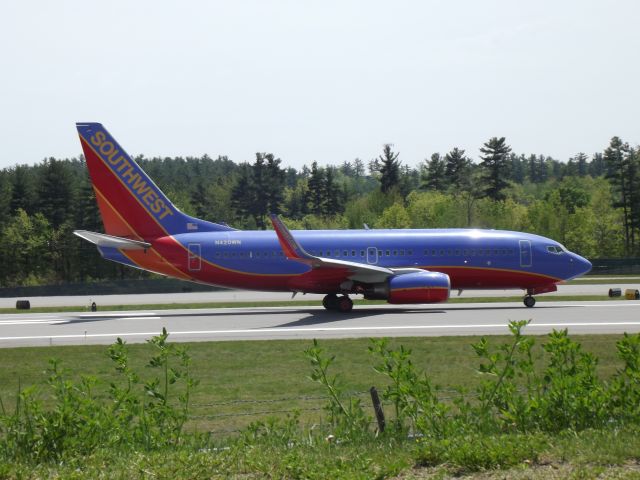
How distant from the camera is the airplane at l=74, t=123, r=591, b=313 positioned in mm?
36156

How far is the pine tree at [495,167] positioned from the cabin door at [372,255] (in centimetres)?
7684

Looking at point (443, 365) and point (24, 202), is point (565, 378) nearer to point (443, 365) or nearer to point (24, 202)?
point (443, 365)

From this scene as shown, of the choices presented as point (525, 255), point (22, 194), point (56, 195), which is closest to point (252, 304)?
point (525, 255)

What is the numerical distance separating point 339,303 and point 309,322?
4366mm

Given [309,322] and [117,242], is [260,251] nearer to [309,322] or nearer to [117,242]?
[309,322]

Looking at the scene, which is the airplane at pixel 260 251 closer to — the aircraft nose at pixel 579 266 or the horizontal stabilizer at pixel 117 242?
the horizontal stabilizer at pixel 117 242

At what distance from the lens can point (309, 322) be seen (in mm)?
31359

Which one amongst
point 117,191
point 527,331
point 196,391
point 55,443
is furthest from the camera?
point 117,191

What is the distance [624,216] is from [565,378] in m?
95.6

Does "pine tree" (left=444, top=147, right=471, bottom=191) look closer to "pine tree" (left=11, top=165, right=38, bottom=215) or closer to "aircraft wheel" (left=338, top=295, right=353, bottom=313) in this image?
"pine tree" (left=11, top=165, right=38, bottom=215)

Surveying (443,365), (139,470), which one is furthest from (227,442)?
(443,365)

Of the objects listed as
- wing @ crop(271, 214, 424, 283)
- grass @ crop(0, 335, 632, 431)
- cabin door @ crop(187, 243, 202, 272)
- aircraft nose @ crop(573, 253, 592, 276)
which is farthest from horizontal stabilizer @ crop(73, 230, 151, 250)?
aircraft nose @ crop(573, 253, 592, 276)

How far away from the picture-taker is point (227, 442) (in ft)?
35.9

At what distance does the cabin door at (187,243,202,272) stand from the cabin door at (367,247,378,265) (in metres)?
7.91
